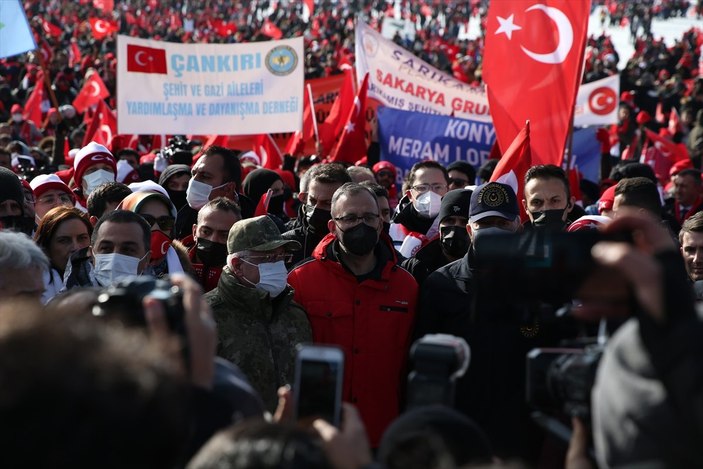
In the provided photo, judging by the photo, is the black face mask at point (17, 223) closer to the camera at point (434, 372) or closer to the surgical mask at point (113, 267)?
the surgical mask at point (113, 267)

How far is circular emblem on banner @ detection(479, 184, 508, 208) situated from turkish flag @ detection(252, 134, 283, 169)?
5.50 metres

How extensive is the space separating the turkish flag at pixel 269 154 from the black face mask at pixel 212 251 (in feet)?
16.4

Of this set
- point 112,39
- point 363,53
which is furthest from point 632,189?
point 112,39

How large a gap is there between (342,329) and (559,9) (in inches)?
149

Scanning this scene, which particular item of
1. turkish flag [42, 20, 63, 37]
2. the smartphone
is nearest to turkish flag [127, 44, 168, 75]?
the smartphone

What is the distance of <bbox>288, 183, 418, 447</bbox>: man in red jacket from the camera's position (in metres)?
4.18

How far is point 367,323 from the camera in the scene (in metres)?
4.24

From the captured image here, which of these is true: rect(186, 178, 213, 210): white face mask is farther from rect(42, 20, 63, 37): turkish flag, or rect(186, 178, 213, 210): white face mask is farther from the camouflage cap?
rect(42, 20, 63, 37): turkish flag

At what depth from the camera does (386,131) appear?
31.2 feet

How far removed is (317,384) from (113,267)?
208 centimetres

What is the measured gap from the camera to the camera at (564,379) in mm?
2281

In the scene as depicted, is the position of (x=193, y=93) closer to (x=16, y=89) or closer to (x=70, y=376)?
(x=70, y=376)

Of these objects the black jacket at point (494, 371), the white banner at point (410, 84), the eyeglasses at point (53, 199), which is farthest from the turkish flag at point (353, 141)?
the black jacket at point (494, 371)

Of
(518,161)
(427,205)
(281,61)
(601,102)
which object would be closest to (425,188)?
(427,205)
